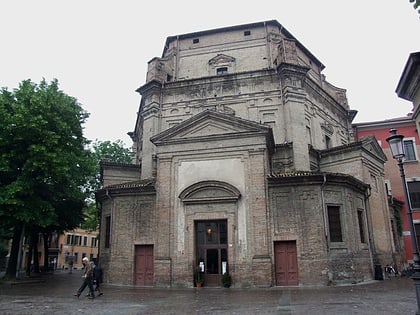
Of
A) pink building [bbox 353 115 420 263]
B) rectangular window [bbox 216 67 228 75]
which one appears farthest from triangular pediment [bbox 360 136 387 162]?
rectangular window [bbox 216 67 228 75]

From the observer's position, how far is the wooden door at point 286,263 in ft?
63.2

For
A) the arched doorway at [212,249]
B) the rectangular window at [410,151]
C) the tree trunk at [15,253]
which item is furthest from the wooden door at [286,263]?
the rectangular window at [410,151]

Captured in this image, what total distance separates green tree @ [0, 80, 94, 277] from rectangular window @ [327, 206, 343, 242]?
16.2m

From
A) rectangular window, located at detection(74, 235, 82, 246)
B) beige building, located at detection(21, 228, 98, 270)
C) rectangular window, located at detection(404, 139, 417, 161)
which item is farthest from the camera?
rectangular window, located at detection(74, 235, 82, 246)

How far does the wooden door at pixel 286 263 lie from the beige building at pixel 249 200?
0.17 feet

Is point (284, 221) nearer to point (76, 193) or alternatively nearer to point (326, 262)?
point (326, 262)

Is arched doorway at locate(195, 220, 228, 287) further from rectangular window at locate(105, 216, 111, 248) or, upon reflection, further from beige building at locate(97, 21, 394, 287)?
rectangular window at locate(105, 216, 111, 248)

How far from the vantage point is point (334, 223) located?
20672mm

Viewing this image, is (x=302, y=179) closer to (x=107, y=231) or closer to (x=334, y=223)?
(x=334, y=223)

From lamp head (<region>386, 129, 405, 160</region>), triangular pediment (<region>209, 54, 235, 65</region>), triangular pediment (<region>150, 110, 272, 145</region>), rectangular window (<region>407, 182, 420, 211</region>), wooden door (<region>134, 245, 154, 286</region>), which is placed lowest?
wooden door (<region>134, 245, 154, 286</region>)

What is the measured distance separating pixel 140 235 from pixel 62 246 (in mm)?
47238

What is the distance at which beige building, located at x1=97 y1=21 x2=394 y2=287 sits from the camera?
19641mm

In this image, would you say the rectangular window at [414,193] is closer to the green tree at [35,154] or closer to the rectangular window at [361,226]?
the rectangular window at [361,226]

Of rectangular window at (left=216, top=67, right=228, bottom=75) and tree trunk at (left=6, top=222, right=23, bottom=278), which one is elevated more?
rectangular window at (left=216, top=67, right=228, bottom=75)
